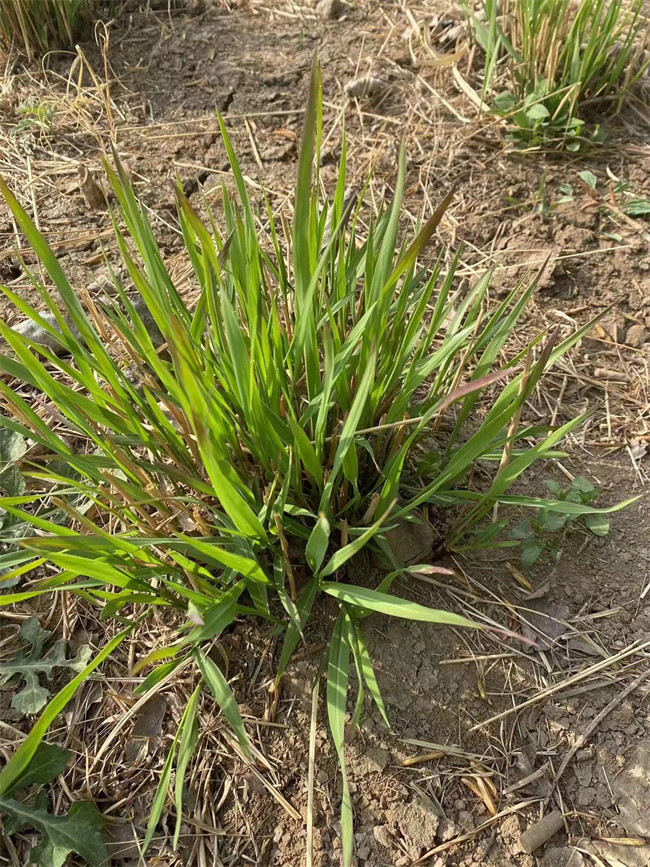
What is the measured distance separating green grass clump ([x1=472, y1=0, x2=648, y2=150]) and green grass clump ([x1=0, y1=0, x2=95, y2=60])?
1169mm

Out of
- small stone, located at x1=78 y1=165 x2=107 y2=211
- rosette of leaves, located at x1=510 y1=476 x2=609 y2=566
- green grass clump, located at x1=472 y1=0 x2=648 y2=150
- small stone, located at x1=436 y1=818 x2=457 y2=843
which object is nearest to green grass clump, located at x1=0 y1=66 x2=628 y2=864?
rosette of leaves, located at x1=510 y1=476 x2=609 y2=566

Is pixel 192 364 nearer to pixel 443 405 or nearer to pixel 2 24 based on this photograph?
pixel 443 405

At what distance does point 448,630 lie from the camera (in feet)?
3.43

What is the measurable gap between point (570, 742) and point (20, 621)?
861mm

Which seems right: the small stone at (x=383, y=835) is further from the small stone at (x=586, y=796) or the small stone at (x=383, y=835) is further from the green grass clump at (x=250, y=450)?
the small stone at (x=586, y=796)

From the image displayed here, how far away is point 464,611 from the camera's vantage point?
1052 millimetres

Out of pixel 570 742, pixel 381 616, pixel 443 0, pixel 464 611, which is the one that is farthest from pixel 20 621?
pixel 443 0

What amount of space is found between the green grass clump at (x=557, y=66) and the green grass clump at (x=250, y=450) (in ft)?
2.95

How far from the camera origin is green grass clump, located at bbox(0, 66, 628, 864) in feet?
2.67

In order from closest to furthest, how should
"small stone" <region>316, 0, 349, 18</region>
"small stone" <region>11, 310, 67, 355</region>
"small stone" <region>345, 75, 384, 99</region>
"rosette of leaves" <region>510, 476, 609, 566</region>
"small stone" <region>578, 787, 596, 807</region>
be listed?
"small stone" <region>578, 787, 596, 807</region> < "rosette of leaves" <region>510, 476, 609, 566</region> < "small stone" <region>11, 310, 67, 355</region> < "small stone" <region>345, 75, 384, 99</region> < "small stone" <region>316, 0, 349, 18</region>

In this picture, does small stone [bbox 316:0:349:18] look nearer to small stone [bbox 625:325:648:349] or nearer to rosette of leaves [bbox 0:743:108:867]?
small stone [bbox 625:325:648:349]

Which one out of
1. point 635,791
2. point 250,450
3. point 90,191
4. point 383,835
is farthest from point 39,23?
point 635,791

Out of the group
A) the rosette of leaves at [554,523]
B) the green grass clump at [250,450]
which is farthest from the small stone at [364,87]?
the rosette of leaves at [554,523]

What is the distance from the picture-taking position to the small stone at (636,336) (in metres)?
1.43
